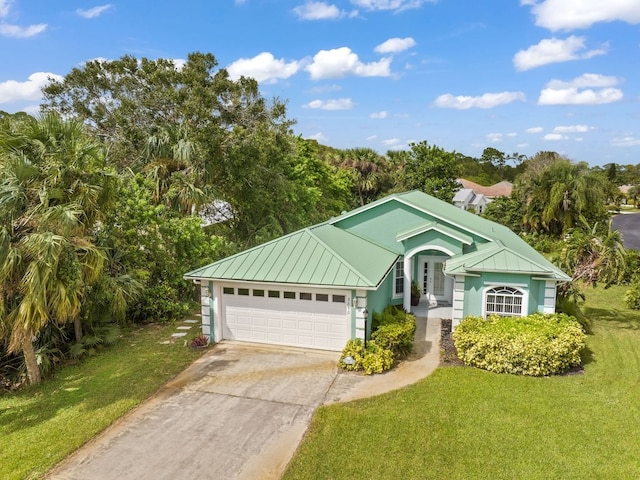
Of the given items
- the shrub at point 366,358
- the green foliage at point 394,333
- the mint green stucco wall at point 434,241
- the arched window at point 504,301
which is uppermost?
the mint green stucco wall at point 434,241

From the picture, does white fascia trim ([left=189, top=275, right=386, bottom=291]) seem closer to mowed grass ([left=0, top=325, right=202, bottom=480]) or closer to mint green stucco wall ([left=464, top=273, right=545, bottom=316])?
mowed grass ([left=0, top=325, right=202, bottom=480])

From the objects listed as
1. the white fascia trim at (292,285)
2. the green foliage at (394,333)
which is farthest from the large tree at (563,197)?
the white fascia trim at (292,285)

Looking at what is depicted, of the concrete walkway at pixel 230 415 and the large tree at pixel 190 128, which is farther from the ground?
the large tree at pixel 190 128

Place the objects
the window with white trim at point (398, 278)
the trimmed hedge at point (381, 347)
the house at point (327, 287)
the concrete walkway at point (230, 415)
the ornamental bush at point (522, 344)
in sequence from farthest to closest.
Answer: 1. the window with white trim at point (398, 278)
2. the house at point (327, 287)
3. the trimmed hedge at point (381, 347)
4. the ornamental bush at point (522, 344)
5. the concrete walkway at point (230, 415)

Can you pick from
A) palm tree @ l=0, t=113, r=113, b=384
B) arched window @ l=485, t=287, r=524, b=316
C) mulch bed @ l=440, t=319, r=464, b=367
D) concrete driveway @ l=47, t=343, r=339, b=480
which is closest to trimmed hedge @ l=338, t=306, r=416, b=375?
concrete driveway @ l=47, t=343, r=339, b=480

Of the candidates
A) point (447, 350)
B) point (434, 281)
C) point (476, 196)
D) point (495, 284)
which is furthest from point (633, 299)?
point (476, 196)

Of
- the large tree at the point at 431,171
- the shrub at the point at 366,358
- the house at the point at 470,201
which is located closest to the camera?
the shrub at the point at 366,358

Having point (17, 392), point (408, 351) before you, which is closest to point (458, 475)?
point (408, 351)

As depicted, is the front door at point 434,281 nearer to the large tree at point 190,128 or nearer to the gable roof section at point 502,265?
the gable roof section at point 502,265
